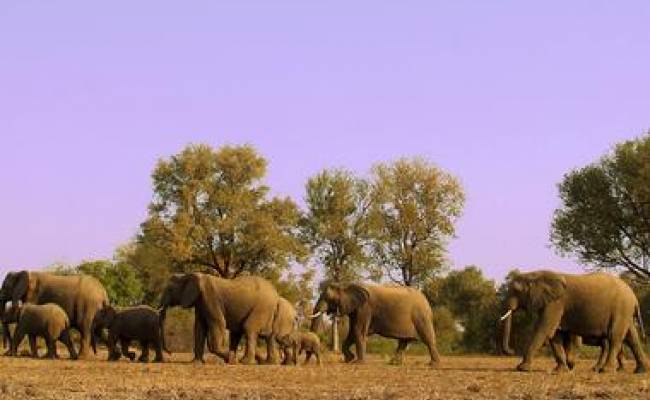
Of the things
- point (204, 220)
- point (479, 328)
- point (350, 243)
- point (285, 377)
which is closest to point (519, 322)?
point (479, 328)

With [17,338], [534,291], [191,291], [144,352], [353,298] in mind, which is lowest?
[144,352]

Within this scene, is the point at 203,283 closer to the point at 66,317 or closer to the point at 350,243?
the point at 66,317

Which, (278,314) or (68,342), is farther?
(278,314)

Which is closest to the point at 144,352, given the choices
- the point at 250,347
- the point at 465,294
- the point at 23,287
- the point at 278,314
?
the point at 250,347

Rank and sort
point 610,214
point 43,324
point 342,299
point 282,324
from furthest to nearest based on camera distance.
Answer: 1. point 610,214
2. point 342,299
3. point 282,324
4. point 43,324

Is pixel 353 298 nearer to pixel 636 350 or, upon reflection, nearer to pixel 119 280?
pixel 636 350

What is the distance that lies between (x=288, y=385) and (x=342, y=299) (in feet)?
56.8

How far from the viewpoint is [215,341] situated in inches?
1361

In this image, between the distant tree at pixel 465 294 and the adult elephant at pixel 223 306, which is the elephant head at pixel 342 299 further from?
the distant tree at pixel 465 294

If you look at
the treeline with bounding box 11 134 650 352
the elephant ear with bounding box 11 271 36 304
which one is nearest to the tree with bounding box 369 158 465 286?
the treeline with bounding box 11 134 650 352

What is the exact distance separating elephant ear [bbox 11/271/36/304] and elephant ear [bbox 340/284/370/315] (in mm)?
11354

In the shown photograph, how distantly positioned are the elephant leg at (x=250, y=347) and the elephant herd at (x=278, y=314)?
0.11ft

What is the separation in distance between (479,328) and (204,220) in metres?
18.7

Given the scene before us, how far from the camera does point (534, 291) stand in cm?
3103
